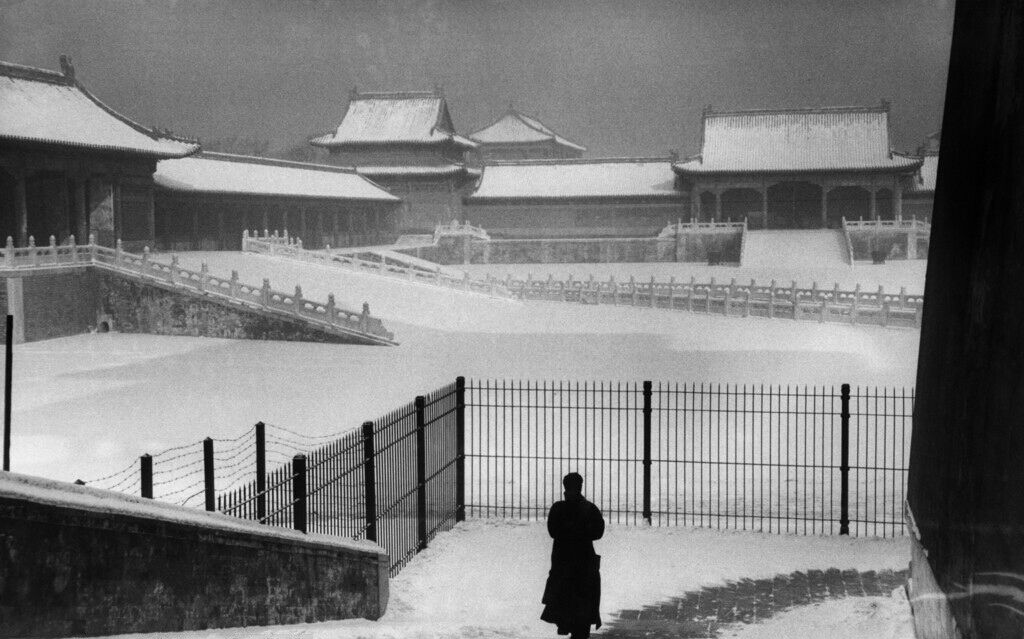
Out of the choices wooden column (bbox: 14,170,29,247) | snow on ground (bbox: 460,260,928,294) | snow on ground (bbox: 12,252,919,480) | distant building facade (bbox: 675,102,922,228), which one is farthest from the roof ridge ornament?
distant building facade (bbox: 675,102,922,228)

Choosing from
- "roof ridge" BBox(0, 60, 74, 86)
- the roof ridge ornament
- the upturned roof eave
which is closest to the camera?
the upturned roof eave

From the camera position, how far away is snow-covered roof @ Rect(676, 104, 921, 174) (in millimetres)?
40469

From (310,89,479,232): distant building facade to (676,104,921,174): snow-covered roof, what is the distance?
10307 millimetres

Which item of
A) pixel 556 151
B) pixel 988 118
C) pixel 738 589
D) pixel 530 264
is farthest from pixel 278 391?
pixel 556 151

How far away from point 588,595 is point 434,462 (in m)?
4.52

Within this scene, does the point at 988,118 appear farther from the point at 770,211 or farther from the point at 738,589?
the point at 770,211

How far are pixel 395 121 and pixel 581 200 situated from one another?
10458 millimetres

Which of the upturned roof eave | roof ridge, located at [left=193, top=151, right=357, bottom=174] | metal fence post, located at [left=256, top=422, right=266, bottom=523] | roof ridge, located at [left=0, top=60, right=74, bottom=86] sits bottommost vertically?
metal fence post, located at [left=256, top=422, right=266, bottom=523]

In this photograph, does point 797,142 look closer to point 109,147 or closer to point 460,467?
point 109,147

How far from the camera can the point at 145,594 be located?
5.33 meters

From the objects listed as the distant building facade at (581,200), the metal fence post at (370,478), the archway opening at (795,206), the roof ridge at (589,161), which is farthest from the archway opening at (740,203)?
the metal fence post at (370,478)

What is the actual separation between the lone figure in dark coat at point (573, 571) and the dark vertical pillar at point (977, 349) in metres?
1.73

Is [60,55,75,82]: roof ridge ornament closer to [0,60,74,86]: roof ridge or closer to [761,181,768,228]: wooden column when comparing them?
[0,60,74,86]: roof ridge

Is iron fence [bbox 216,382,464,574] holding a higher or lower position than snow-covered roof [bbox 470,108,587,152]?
lower
